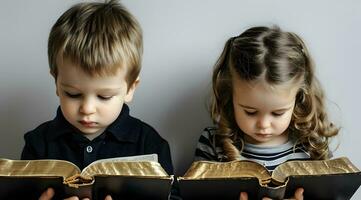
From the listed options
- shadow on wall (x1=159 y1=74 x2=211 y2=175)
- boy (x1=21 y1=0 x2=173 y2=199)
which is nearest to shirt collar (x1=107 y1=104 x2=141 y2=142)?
boy (x1=21 y1=0 x2=173 y2=199)

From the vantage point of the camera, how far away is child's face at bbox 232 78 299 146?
0.78 metres

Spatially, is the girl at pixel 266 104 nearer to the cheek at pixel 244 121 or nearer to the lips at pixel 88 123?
the cheek at pixel 244 121

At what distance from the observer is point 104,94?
76 cm

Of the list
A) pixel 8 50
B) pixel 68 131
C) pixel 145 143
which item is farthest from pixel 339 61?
pixel 8 50

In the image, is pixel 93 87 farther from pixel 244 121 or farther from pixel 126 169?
pixel 244 121

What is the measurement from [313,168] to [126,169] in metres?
0.27

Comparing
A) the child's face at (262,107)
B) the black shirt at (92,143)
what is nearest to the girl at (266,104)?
the child's face at (262,107)

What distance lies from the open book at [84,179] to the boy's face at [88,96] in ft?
0.36

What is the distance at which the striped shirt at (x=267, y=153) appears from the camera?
88cm

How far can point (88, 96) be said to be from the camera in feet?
2.48

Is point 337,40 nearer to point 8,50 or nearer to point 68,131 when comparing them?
point 68,131

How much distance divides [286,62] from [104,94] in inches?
12.1

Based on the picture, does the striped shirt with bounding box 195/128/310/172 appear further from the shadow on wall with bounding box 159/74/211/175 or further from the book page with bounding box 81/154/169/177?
the book page with bounding box 81/154/169/177

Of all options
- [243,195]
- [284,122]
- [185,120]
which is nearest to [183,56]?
[185,120]
